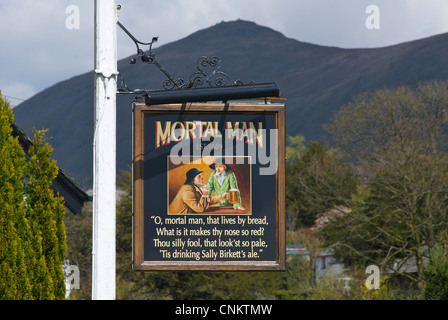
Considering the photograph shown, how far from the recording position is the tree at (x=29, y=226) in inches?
368

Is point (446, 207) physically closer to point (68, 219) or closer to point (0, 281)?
point (68, 219)

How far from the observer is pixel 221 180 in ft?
22.0

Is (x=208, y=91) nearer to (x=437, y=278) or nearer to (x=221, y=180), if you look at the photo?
(x=221, y=180)

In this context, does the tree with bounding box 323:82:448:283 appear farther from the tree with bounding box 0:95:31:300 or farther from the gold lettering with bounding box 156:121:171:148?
the gold lettering with bounding box 156:121:171:148

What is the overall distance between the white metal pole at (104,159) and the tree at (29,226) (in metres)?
3.67

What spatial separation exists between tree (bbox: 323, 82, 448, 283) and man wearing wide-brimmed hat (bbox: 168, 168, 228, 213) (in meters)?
26.3

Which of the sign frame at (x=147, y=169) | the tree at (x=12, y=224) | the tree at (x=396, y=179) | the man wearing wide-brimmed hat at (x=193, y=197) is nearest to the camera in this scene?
the sign frame at (x=147, y=169)

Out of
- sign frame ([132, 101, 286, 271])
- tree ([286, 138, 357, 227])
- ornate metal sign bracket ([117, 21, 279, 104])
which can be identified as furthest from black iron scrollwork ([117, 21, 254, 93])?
tree ([286, 138, 357, 227])

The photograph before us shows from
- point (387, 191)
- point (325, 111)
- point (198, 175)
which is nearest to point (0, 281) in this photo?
point (198, 175)

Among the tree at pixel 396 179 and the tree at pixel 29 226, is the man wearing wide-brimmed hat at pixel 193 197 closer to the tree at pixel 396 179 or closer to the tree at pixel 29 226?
the tree at pixel 29 226

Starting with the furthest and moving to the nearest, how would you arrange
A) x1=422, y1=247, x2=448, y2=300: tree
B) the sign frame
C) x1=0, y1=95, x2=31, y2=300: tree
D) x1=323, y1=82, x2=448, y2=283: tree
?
1. x1=323, y1=82, x2=448, y2=283: tree
2. x1=422, y1=247, x2=448, y2=300: tree
3. x1=0, y1=95, x2=31, y2=300: tree
4. the sign frame

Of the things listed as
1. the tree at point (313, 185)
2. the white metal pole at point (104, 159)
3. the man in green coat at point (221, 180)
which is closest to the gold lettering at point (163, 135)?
the man in green coat at point (221, 180)

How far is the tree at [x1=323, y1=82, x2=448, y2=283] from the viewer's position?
3375 cm

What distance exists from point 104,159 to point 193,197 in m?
1.03
